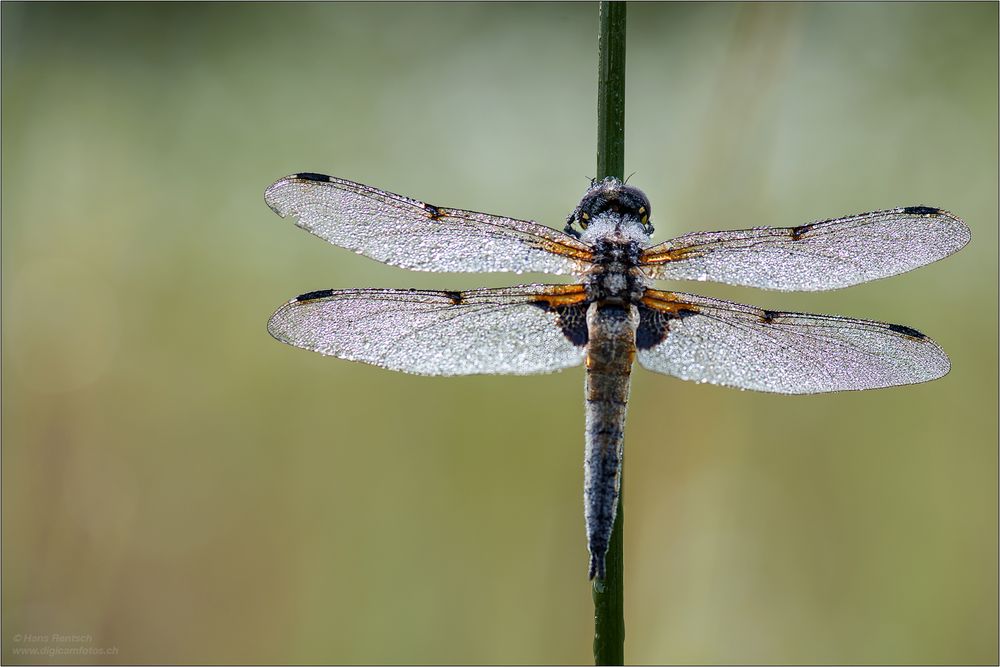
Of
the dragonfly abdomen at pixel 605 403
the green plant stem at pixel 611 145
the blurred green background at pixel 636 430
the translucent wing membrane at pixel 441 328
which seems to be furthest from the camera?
the blurred green background at pixel 636 430

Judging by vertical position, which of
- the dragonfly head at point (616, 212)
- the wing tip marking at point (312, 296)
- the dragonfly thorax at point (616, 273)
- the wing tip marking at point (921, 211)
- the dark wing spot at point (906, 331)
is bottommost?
the dark wing spot at point (906, 331)

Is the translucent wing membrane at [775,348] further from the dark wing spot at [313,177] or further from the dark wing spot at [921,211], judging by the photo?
the dark wing spot at [313,177]

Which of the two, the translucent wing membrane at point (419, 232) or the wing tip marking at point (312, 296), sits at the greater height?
the translucent wing membrane at point (419, 232)

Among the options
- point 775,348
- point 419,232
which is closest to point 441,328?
point 419,232

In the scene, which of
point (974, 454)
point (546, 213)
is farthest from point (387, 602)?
point (974, 454)

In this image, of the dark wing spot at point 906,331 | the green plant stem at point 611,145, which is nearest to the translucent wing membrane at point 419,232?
the green plant stem at point 611,145

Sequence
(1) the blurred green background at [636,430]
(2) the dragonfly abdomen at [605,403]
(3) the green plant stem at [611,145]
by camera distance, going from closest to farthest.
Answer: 1. (3) the green plant stem at [611,145]
2. (2) the dragonfly abdomen at [605,403]
3. (1) the blurred green background at [636,430]

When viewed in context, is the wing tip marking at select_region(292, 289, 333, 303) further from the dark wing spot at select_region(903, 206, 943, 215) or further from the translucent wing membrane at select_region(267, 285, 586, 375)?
the dark wing spot at select_region(903, 206, 943, 215)
